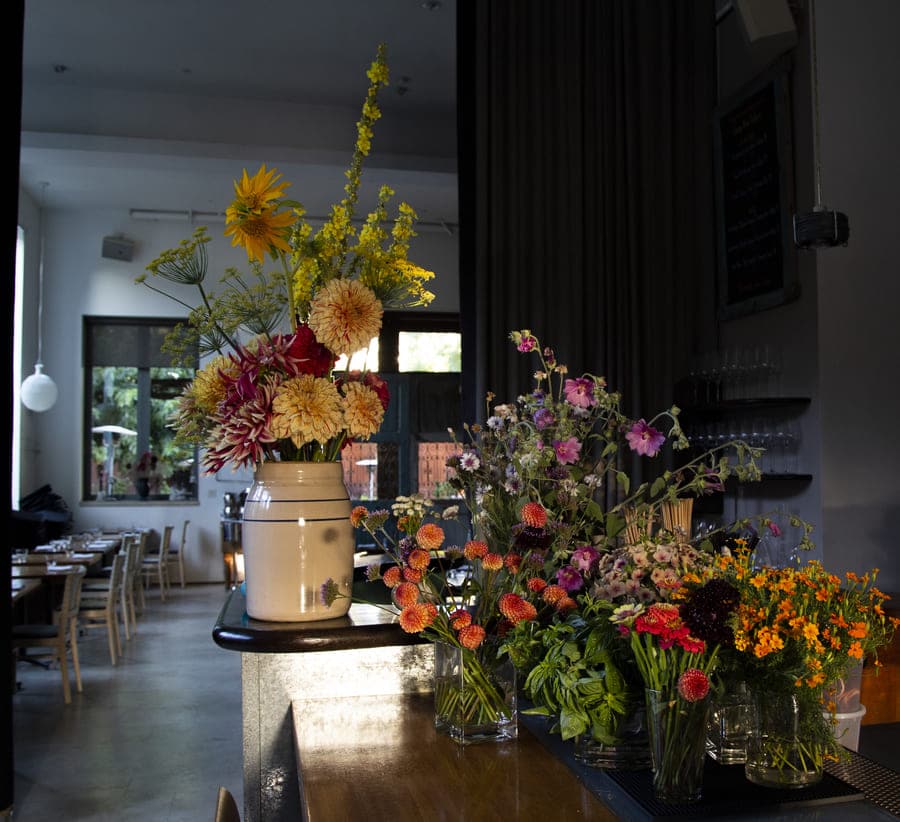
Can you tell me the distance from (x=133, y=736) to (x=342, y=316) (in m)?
4.44

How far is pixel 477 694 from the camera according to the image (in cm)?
146

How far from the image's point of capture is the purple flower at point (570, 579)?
1.42 meters

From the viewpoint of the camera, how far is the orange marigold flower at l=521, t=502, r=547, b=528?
1406mm

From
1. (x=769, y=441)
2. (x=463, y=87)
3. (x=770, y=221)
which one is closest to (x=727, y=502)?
(x=769, y=441)

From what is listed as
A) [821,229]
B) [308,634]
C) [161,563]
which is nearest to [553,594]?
[308,634]

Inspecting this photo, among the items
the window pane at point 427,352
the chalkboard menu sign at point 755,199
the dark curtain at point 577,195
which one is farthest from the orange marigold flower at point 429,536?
the window pane at point 427,352

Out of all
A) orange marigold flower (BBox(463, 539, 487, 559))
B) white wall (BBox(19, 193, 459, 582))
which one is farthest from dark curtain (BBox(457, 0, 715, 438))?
white wall (BBox(19, 193, 459, 582))

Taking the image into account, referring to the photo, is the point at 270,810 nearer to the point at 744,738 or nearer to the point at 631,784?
the point at 631,784

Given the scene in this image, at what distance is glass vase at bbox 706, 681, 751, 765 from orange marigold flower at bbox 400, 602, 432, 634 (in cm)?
43

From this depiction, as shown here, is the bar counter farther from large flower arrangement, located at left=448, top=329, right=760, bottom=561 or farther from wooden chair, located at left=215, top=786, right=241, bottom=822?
large flower arrangement, located at left=448, top=329, right=760, bottom=561

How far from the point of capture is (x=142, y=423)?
1194 centimetres

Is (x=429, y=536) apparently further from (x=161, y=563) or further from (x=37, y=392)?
(x=161, y=563)

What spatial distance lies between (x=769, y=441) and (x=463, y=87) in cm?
251

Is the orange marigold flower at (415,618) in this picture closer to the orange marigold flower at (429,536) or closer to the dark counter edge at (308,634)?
the orange marigold flower at (429,536)
